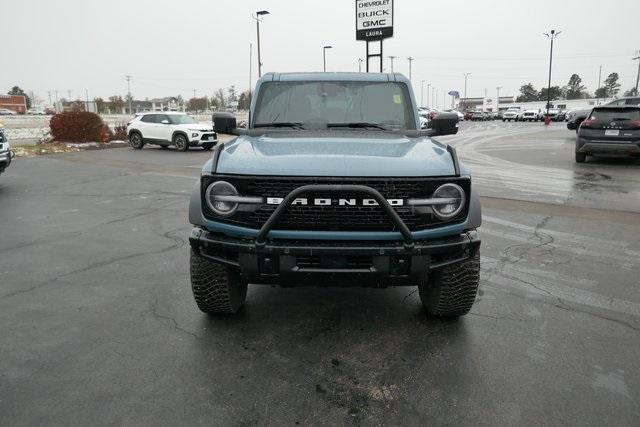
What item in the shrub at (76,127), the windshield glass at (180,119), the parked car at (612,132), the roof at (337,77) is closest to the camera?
the roof at (337,77)

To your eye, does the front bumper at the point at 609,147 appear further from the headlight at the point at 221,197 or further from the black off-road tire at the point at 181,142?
the black off-road tire at the point at 181,142

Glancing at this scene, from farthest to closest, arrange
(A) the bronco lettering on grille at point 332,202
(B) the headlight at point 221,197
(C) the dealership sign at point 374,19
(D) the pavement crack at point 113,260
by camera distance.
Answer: (C) the dealership sign at point 374,19 < (D) the pavement crack at point 113,260 < (B) the headlight at point 221,197 < (A) the bronco lettering on grille at point 332,202

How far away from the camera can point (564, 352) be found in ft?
11.1

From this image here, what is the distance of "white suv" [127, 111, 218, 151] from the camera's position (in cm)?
2084

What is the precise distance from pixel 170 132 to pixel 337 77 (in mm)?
17794

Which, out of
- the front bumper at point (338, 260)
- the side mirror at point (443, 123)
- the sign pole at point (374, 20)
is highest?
the sign pole at point (374, 20)

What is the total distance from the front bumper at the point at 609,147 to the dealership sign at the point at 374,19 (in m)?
14.5

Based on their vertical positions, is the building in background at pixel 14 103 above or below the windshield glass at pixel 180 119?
above

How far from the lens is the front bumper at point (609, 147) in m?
13.1

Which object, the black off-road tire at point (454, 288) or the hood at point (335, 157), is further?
the black off-road tire at point (454, 288)

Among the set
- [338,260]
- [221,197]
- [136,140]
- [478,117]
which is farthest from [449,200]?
[478,117]

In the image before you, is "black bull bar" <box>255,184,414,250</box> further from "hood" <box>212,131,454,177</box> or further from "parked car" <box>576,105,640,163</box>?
"parked car" <box>576,105,640,163</box>

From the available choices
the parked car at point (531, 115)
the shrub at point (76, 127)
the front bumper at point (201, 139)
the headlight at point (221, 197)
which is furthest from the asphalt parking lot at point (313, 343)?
the parked car at point (531, 115)

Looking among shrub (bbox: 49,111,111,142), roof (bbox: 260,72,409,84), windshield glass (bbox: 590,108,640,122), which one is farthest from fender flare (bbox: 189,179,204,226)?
shrub (bbox: 49,111,111,142)
